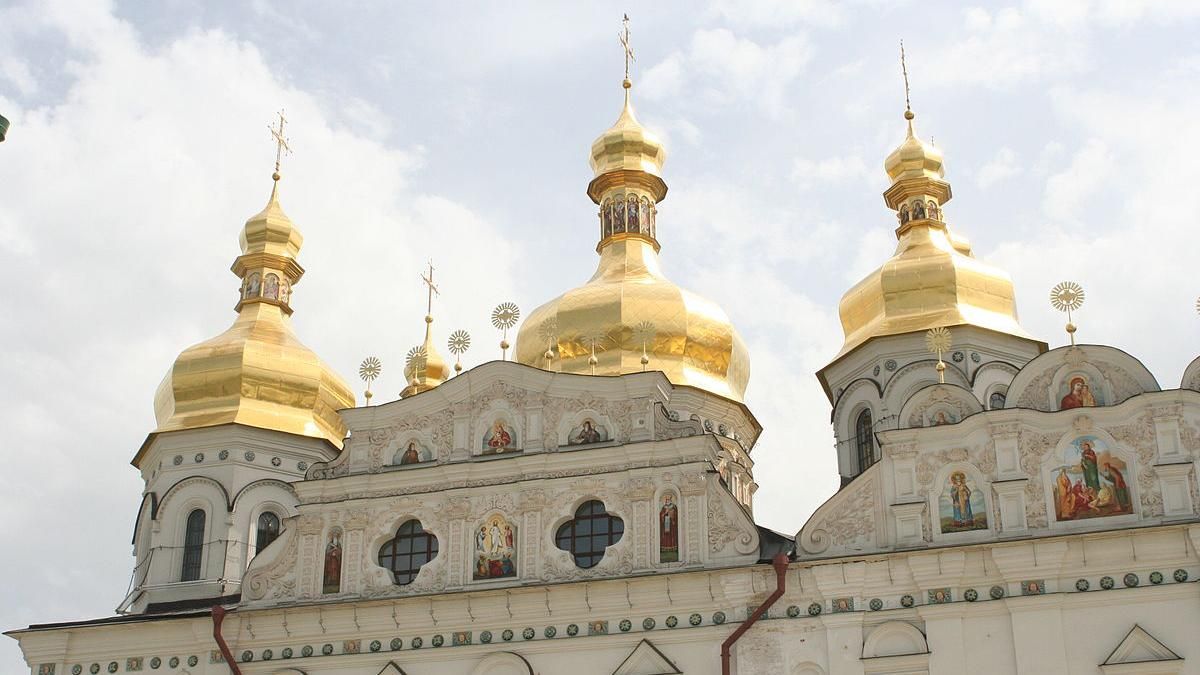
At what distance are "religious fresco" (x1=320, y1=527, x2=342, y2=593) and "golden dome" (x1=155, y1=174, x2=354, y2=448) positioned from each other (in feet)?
15.1

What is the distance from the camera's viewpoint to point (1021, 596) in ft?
55.7

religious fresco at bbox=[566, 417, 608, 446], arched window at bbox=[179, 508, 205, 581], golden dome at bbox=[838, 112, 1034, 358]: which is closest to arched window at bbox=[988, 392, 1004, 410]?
golden dome at bbox=[838, 112, 1034, 358]

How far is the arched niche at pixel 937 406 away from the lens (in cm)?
1839

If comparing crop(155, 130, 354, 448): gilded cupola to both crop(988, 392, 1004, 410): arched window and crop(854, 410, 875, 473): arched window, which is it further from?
crop(988, 392, 1004, 410): arched window

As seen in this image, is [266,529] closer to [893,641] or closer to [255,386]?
[255,386]

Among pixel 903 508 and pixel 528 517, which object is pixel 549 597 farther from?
pixel 903 508

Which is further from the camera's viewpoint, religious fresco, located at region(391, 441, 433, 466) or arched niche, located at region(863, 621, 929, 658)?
religious fresco, located at region(391, 441, 433, 466)

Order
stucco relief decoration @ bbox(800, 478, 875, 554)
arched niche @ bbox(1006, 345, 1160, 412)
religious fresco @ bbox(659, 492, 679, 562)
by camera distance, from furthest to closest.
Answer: religious fresco @ bbox(659, 492, 679, 562) < stucco relief decoration @ bbox(800, 478, 875, 554) < arched niche @ bbox(1006, 345, 1160, 412)

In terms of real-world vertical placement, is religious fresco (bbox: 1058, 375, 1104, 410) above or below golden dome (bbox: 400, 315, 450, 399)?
below

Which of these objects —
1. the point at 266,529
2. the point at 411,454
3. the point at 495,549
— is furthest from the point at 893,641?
the point at 266,529

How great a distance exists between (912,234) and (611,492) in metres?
8.45

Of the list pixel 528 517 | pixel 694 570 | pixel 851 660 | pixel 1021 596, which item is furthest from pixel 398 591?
pixel 1021 596

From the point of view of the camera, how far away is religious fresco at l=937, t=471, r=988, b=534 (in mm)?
17641

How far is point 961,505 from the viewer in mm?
17750
